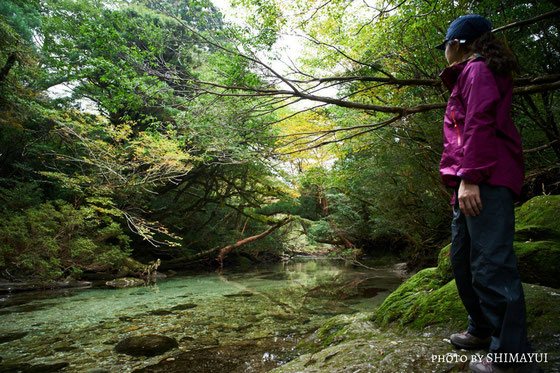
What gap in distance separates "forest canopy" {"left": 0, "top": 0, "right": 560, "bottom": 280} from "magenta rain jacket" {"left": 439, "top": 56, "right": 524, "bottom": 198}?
6.01 feet

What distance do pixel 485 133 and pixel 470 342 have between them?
1234mm

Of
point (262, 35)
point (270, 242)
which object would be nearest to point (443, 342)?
point (262, 35)

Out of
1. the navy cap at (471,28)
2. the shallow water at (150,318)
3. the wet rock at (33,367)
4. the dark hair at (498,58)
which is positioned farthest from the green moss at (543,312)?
the wet rock at (33,367)

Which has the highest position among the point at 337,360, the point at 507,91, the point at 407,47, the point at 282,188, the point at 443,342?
the point at 407,47

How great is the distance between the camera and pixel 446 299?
237cm

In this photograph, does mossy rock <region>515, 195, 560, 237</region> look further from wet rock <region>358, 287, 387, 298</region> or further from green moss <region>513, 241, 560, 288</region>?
wet rock <region>358, 287, 387, 298</region>

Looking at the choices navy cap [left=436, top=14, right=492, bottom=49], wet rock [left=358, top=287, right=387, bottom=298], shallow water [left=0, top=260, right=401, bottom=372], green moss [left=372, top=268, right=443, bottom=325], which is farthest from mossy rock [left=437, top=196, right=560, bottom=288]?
wet rock [left=358, top=287, right=387, bottom=298]

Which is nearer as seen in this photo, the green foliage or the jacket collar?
the jacket collar

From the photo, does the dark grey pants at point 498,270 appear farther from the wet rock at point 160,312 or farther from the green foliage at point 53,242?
the green foliage at point 53,242

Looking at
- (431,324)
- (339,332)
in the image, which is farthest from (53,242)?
(431,324)

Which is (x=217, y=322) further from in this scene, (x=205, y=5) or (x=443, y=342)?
(x=205, y=5)

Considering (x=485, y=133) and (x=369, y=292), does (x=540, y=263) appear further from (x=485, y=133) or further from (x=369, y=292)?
(x=369, y=292)

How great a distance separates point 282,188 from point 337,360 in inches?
457

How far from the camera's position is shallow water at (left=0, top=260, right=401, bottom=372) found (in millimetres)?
3305
